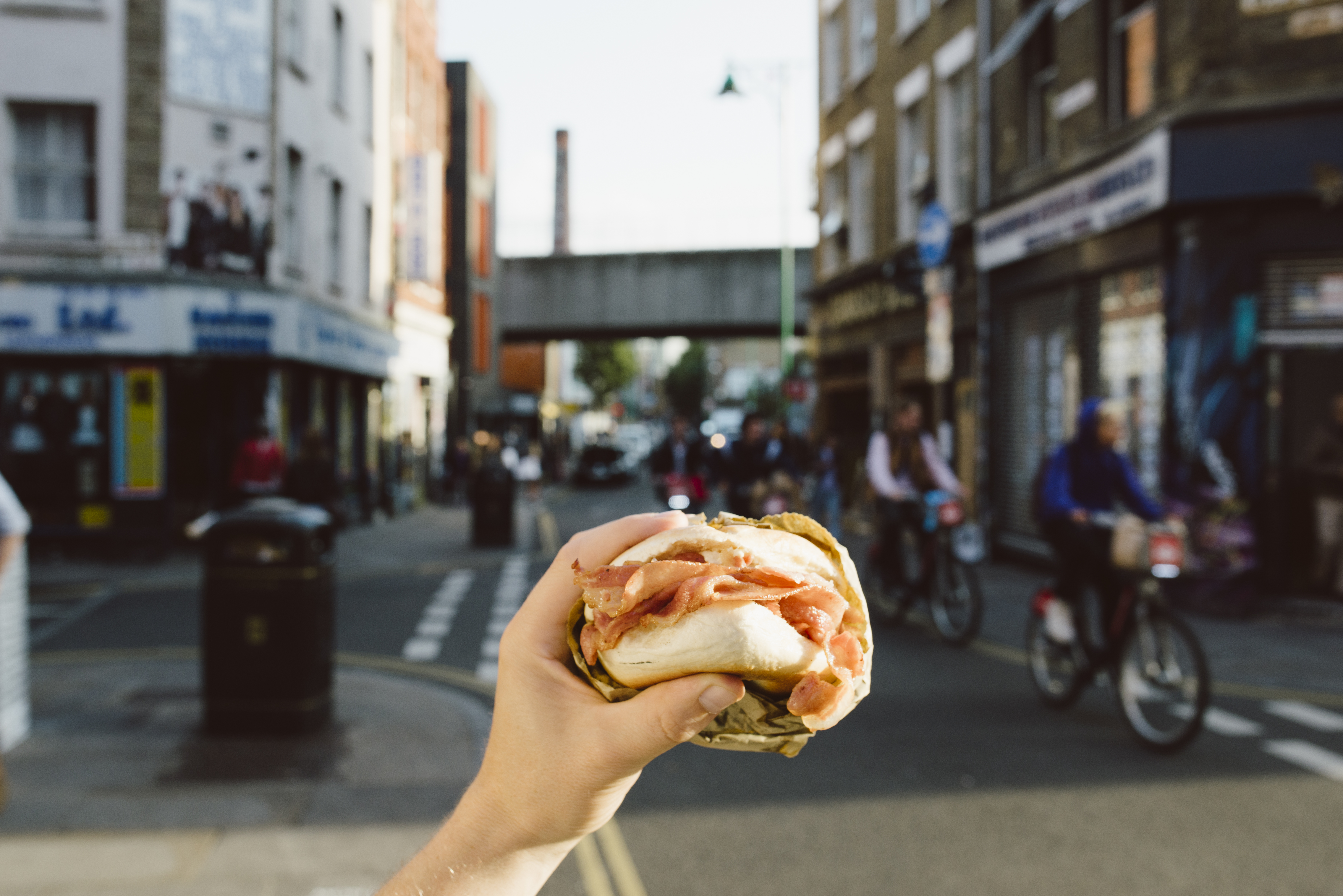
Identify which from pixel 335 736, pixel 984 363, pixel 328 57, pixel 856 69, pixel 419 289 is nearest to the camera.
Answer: pixel 335 736

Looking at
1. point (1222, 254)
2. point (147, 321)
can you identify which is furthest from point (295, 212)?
point (1222, 254)

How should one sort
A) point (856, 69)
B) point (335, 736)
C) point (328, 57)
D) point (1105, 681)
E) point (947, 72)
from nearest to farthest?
point (335, 736)
point (1105, 681)
point (947, 72)
point (328, 57)
point (856, 69)

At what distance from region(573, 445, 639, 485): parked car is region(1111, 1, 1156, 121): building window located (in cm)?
2857

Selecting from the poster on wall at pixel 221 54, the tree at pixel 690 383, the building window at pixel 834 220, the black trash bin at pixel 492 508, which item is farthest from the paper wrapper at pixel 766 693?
the tree at pixel 690 383

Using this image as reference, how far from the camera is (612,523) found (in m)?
1.58

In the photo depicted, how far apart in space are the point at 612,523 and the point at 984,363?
1638cm

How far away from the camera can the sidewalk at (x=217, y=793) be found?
4.47 m

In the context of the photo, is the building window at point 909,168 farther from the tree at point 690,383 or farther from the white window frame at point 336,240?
Answer: the tree at point 690,383

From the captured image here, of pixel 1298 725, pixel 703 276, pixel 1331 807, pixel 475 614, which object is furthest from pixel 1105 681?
pixel 703 276

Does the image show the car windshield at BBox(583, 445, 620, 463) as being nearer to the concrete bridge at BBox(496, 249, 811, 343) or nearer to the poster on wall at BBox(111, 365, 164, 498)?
the concrete bridge at BBox(496, 249, 811, 343)

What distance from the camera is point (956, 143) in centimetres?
1930

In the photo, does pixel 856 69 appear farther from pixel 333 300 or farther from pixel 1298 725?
pixel 1298 725

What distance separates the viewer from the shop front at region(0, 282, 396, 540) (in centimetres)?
1647

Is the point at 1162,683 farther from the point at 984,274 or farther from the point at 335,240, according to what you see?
the point at 335,240
